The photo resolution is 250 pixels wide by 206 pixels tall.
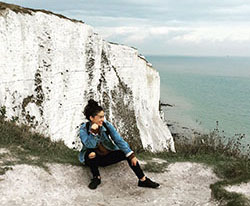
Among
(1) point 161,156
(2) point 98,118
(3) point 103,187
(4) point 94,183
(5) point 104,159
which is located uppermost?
(2) point 98,118

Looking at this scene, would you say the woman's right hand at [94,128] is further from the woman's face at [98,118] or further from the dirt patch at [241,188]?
the dirt patch at [241,188]

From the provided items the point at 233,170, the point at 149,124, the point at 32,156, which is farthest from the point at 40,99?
the point at 149,124

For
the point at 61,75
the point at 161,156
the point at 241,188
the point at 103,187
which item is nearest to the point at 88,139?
the point at 103,187

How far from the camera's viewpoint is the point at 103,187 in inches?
255

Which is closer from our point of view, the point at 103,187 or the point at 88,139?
the point at 103,187

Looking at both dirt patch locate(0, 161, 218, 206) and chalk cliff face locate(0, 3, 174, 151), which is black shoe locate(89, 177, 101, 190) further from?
chalk cliff face locate(0, 3, 174, 151)

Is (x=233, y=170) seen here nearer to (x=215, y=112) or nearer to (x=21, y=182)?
(x=21, y=182)

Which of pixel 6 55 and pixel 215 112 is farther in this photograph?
pixel 215 112

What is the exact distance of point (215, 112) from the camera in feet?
161

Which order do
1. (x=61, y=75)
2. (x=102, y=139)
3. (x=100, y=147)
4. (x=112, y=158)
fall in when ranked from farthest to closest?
(x=61, y=75) < (x=112, y=158) < (x=100, y=147) < (x=102, y=139)

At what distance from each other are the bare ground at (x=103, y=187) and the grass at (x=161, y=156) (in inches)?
9.3

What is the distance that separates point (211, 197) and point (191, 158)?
7.54 ft

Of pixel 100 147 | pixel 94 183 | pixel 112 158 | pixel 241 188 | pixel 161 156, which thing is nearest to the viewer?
pixel 241 188

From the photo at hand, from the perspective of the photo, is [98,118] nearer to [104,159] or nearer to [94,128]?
[94,128]
